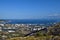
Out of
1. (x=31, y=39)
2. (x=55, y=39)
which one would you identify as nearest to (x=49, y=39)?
(x=55, y=39)

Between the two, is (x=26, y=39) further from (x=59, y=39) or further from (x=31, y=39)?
(x=59, y=39)

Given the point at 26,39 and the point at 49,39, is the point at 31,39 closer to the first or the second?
the point at 26,39

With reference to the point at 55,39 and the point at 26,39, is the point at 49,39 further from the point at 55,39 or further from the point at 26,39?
the point at 26,39

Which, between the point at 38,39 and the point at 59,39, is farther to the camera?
the point at 38,39

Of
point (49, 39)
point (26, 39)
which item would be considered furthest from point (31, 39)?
point (49, 39)

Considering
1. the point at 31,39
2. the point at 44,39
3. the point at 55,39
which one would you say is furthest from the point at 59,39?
the point at 31,39

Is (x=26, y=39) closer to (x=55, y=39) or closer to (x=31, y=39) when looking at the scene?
(x=31, y=39)

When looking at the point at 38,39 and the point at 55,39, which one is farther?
the point at 38,39
